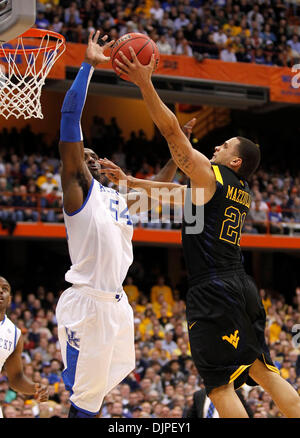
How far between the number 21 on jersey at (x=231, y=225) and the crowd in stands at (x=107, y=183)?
8.90 metres

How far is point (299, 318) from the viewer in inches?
617

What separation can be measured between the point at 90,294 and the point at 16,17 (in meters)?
1.98

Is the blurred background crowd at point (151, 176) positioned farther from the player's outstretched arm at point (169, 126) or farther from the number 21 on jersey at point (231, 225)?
the player's outstretched arm at point (169, 126)

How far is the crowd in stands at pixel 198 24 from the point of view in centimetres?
1720

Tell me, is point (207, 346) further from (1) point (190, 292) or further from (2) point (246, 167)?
(2) point (246, 167)

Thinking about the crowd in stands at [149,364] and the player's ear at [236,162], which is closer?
the player's ear at [236,162]

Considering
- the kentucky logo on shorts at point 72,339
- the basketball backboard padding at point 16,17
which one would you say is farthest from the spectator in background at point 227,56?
the kentucky logo on shorts at point 72,339

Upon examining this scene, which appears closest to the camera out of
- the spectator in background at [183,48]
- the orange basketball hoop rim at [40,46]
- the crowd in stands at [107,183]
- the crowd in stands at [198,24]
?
the orange basketball hoop rim at [40,46]

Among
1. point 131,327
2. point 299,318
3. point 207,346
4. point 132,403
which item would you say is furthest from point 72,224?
point 299,318

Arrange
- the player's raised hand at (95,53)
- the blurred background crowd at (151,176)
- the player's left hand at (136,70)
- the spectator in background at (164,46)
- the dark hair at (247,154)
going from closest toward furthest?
the player's left hand at (136,70) < the player's raised hand at (95,53) < the dark hair at (247,154) < the blurred background crowd at (151,176) < the spectator in background at (164,46)

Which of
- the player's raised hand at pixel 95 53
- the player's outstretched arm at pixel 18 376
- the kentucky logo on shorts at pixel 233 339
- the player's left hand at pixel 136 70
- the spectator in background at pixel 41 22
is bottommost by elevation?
the player's outstretched arm at pixel 18 376

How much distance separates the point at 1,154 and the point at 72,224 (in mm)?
12656

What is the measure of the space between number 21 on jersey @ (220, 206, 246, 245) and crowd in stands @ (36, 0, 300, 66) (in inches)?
489

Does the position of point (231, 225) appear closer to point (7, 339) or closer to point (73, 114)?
point (73, 114)
